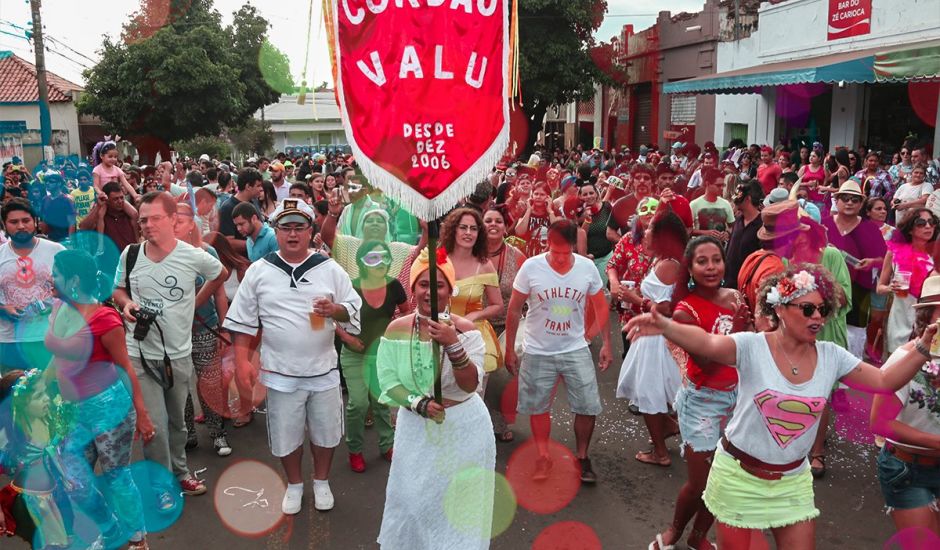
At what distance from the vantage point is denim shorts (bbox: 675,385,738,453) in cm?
418

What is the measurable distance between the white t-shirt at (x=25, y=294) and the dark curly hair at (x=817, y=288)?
4.22 metres

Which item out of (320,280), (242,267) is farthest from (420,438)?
(242,267)

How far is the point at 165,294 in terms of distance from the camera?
4.94 metres

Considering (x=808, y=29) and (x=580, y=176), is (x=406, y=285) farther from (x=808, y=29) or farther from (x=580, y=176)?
(x=808, y=29)

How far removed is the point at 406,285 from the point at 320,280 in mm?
1239

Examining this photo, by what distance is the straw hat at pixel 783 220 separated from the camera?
571 centimetres

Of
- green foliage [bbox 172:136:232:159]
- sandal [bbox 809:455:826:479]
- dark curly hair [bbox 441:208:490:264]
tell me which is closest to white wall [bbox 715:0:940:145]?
sandal [bbox 809:455:826:479]

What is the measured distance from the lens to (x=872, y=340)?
684cm

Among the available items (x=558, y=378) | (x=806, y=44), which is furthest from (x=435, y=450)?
(x=806, y=44)

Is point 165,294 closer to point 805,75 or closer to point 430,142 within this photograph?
point 430,142

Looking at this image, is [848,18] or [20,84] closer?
[848,18]

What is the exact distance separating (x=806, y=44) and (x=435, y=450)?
65.6 feet

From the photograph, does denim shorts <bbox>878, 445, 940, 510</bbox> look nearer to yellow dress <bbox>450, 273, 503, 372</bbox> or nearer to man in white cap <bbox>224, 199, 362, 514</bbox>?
yellow dress <bbox>450, 273, 503, 372</bbox>
